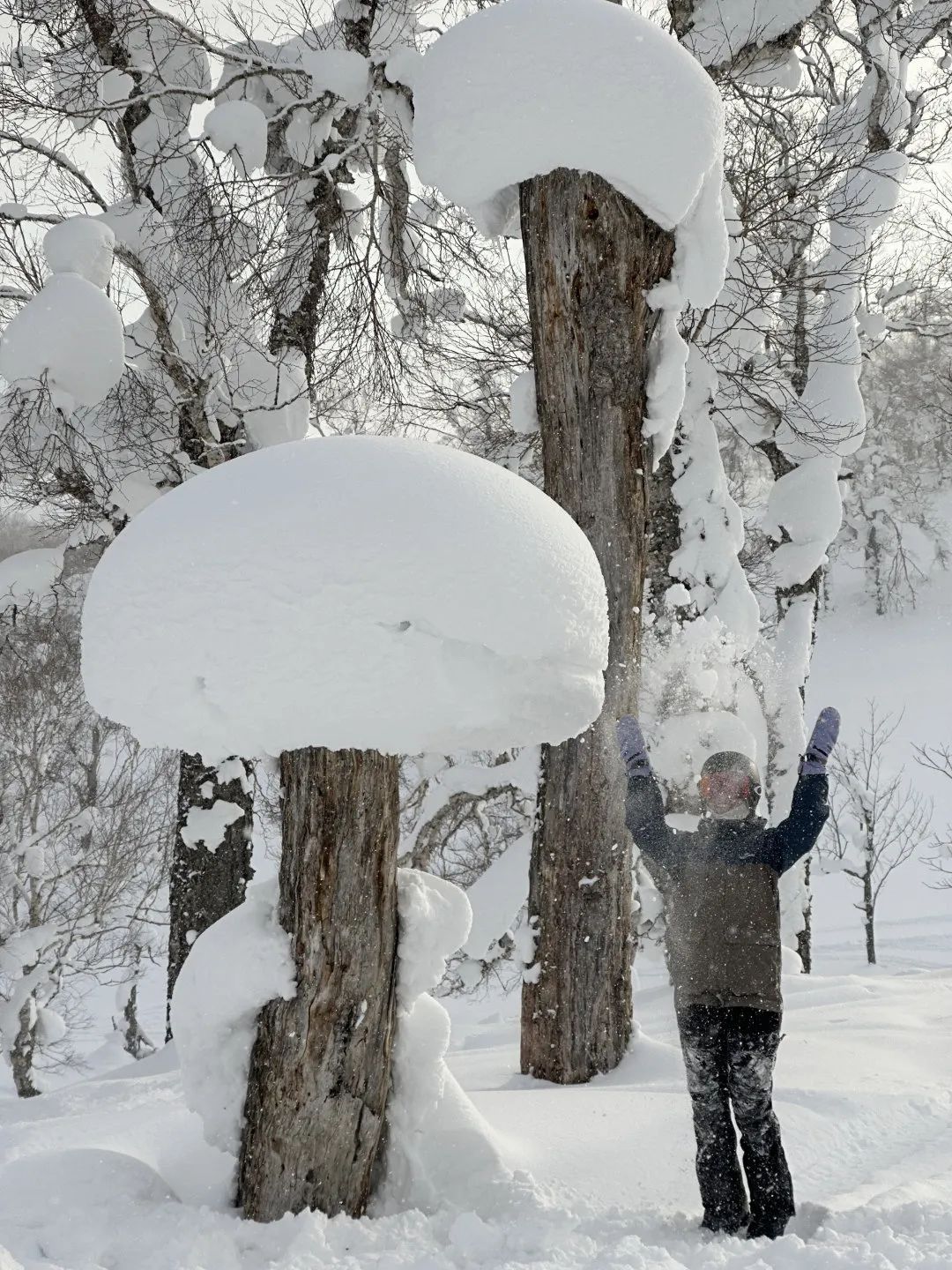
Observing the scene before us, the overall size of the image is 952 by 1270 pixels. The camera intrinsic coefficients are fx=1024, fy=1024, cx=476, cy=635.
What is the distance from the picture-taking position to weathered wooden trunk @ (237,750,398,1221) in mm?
2961

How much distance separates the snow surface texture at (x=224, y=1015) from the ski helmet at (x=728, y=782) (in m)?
1.39

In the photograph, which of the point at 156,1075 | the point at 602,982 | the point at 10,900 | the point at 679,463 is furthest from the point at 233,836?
the point at 10,900

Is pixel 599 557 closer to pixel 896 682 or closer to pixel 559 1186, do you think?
pixel 559 1186

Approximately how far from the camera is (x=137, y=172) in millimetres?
6816

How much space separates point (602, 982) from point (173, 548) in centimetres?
296

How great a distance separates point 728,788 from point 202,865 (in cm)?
501

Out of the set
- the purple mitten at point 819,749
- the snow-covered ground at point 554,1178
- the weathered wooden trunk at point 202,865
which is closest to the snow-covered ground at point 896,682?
the weathered wooden trunk at point 202,865

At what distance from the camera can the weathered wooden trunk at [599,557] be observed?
4328 mm

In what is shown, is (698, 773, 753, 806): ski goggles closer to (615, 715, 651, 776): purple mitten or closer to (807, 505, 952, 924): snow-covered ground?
(615, 715, 651, 776): purple mitten

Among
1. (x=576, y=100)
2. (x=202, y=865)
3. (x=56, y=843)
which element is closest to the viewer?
(x=576, y=100)

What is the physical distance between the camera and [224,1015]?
304 cm

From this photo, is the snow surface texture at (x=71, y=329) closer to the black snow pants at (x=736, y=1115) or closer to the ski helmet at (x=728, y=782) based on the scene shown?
the ski helmet at (x=728, y=782)

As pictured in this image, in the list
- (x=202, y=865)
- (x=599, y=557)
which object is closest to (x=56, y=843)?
(x=202, y=865)

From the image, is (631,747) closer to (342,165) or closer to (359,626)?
(359,626)
